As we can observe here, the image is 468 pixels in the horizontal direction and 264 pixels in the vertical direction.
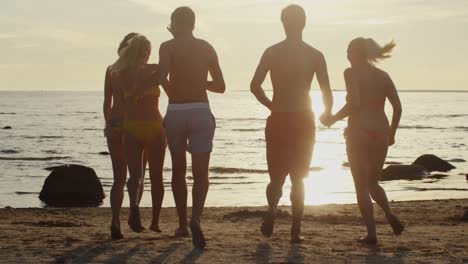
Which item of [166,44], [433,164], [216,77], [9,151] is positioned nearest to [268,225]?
[216,77]

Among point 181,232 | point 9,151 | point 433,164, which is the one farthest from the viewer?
point 9,151

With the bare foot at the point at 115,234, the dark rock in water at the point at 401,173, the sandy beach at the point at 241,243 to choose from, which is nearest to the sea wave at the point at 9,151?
the dark rock in water at the point at 401,173

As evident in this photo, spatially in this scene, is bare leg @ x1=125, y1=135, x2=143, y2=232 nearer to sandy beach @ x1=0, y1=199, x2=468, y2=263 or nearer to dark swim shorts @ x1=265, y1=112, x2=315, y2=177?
sandy beach @ x1=0, y1=199, x2=468, y2=263

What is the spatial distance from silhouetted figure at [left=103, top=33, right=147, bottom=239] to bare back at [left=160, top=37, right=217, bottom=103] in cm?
79

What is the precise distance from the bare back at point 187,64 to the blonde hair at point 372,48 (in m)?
Answer: 1.51

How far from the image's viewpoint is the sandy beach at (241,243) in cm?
743

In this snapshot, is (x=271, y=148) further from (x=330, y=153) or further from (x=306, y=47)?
(x=330, y=153)

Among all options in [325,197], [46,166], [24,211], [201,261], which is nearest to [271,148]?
[201,261]

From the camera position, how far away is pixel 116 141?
848cm

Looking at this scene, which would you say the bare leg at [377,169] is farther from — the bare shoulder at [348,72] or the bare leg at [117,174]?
the bare leg at [117,174]

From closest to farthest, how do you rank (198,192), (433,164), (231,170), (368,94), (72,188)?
(198,192)
(368,94)
(72,188)
(433,164)
(231,170)

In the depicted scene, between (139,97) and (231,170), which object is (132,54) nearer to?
(139,97)

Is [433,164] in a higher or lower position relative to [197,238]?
lower

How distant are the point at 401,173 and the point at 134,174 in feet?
60.4
